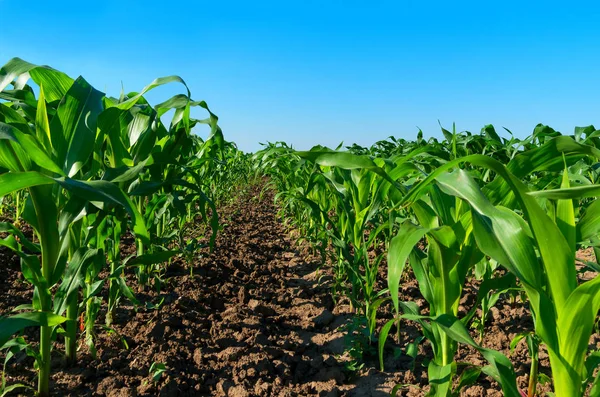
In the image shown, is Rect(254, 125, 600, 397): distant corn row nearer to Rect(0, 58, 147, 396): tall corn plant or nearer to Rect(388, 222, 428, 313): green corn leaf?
Rect(388, 222, 428, 313): green corn leaf

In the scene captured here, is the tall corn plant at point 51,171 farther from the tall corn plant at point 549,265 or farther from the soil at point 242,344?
the tall corn plant at point 549,265

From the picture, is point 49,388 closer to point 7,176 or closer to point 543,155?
point 7,176

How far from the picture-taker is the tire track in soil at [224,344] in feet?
6.32

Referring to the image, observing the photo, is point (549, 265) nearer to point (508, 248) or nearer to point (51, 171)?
point (508, 248)

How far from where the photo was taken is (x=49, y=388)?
6.03 ft

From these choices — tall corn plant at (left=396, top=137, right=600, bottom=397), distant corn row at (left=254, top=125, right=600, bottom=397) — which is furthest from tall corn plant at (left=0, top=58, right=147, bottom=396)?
tall corn plant at (left=396, top=137, right=600, bottom=397)

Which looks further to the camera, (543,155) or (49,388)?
(49,388)

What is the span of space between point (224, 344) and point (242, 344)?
9 cm

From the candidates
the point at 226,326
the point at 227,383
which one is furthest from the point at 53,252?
the point at 226,326

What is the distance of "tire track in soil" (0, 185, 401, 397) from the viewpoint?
1.93 m

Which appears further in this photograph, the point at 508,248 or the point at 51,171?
the point at 51,171

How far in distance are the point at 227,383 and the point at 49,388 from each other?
2.36 feet

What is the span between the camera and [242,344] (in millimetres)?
2348

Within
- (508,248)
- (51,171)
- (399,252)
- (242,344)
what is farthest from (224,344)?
(508,248)
